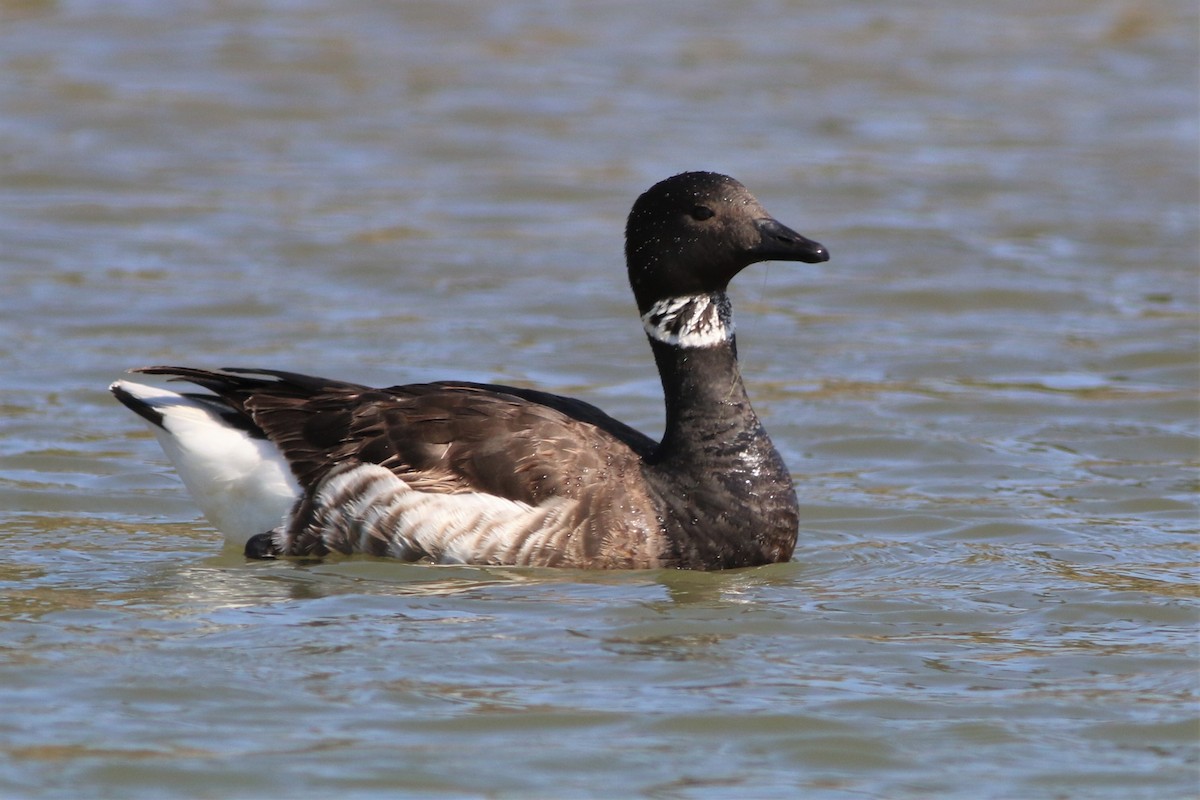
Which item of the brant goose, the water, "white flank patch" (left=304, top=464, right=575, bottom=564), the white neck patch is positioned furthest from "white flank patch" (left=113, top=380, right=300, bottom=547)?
the white neck patch

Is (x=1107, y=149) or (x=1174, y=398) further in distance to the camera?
(x=1107, y=149)

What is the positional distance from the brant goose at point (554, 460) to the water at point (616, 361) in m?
0.21

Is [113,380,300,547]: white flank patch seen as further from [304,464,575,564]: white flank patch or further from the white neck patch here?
the white neck patch

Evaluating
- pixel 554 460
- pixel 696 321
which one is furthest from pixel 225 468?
pixel 696 321

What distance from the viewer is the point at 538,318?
566 inches

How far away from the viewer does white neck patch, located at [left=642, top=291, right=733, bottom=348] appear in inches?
356

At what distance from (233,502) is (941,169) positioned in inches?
430

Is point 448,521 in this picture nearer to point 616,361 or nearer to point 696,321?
point 696,321

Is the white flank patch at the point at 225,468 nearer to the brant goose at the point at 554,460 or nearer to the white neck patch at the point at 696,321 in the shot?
the brant goose at the point at 554,460

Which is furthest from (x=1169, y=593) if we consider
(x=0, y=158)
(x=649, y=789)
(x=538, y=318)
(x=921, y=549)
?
(x=0, y=158)

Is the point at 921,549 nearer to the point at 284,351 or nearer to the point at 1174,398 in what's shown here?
the point at 1174,398

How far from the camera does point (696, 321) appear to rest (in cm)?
905

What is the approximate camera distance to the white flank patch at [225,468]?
9.12 metres

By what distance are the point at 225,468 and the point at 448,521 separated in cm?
122
